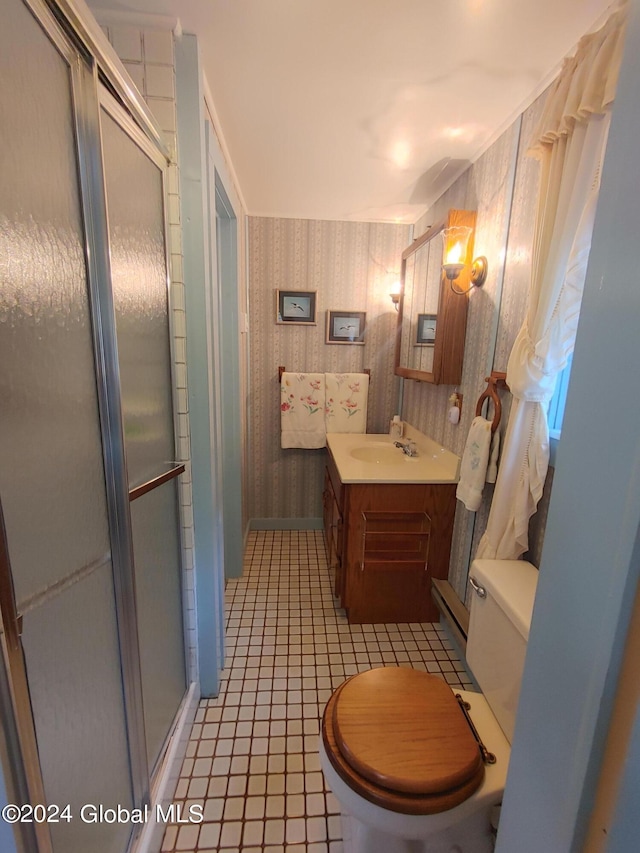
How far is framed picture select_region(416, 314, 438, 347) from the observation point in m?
1.91

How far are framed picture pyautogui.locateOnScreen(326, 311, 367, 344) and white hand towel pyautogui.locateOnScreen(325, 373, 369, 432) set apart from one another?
266 mm

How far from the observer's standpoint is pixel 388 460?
2.24 meters

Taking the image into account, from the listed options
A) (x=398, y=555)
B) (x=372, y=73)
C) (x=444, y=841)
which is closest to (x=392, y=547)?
(x=398, y=555)

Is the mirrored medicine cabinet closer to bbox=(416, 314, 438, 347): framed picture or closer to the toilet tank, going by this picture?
bbox=(416, 314, 438, 347): framed picture

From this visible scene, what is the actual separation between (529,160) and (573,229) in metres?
0.48

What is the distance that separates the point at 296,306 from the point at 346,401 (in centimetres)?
78

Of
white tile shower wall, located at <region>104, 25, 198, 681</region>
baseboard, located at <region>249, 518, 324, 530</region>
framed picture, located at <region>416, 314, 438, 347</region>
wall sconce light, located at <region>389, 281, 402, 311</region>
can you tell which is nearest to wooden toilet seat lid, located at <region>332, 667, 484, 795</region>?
white tile shower wall, located at <region>104, 25, 198, 681</region>

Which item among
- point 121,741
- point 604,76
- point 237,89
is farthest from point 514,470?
point 237,89

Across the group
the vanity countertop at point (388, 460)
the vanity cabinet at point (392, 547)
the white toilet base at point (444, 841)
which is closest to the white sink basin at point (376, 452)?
the vanity countertop at point (388, 460)

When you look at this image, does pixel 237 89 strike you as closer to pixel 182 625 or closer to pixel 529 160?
pixel 529 160

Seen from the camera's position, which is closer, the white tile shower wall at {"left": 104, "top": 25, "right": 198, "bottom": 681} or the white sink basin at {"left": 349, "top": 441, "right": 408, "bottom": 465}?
the white tile shower wall at {"left": 104, "top": 25, "right": 198, "bottom": 681}

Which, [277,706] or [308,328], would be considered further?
[308,328]

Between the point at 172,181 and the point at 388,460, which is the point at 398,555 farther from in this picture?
the point at 172,181

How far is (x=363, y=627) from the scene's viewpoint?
1.92 metres
